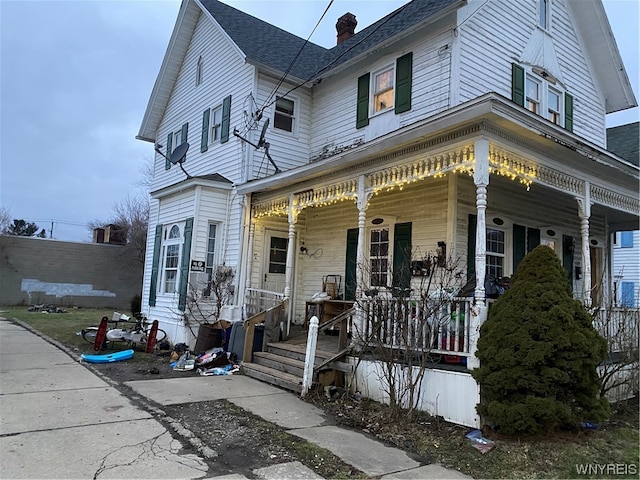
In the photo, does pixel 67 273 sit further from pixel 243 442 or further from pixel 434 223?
pixel 243 442

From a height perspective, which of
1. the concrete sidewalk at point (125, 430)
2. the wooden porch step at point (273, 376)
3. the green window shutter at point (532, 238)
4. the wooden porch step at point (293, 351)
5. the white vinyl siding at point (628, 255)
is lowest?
the concrete sidewalk at point (125, 430)

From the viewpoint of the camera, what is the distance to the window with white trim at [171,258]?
37.3 feet

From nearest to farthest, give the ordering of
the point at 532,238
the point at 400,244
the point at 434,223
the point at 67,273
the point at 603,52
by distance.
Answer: the point at 434,223, the point at 400,244, the point at 532,238, the point at 603,52, the point at 67,273

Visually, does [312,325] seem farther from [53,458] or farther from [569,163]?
[569,163]

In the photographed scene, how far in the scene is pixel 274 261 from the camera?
11336 millimetres

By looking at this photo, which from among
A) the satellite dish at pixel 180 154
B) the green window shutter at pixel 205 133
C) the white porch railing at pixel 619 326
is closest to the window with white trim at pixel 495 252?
the white porch railing at pixel 619 326

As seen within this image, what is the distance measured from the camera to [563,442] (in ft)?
15.4

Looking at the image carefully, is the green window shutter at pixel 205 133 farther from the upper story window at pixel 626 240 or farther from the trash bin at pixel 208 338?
the upper story window at pixel 626 240

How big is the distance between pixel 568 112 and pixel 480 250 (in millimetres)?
7305

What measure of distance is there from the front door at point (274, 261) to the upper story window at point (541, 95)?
20.5 ft

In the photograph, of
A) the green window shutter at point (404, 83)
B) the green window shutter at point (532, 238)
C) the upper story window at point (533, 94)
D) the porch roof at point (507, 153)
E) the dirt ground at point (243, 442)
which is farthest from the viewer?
the upper story window at point (533, 94)

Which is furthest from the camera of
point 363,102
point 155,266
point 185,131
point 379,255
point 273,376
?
point 185,131

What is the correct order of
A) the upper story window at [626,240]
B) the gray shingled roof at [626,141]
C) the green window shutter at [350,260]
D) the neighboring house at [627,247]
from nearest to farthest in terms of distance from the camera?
the green window shutter at [350,260] → the neighboring house at [627,247] → the gray shingled roof at [626,141] → the upper story window at [626,240]

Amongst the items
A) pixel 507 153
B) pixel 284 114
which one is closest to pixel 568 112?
pixel 507 153
